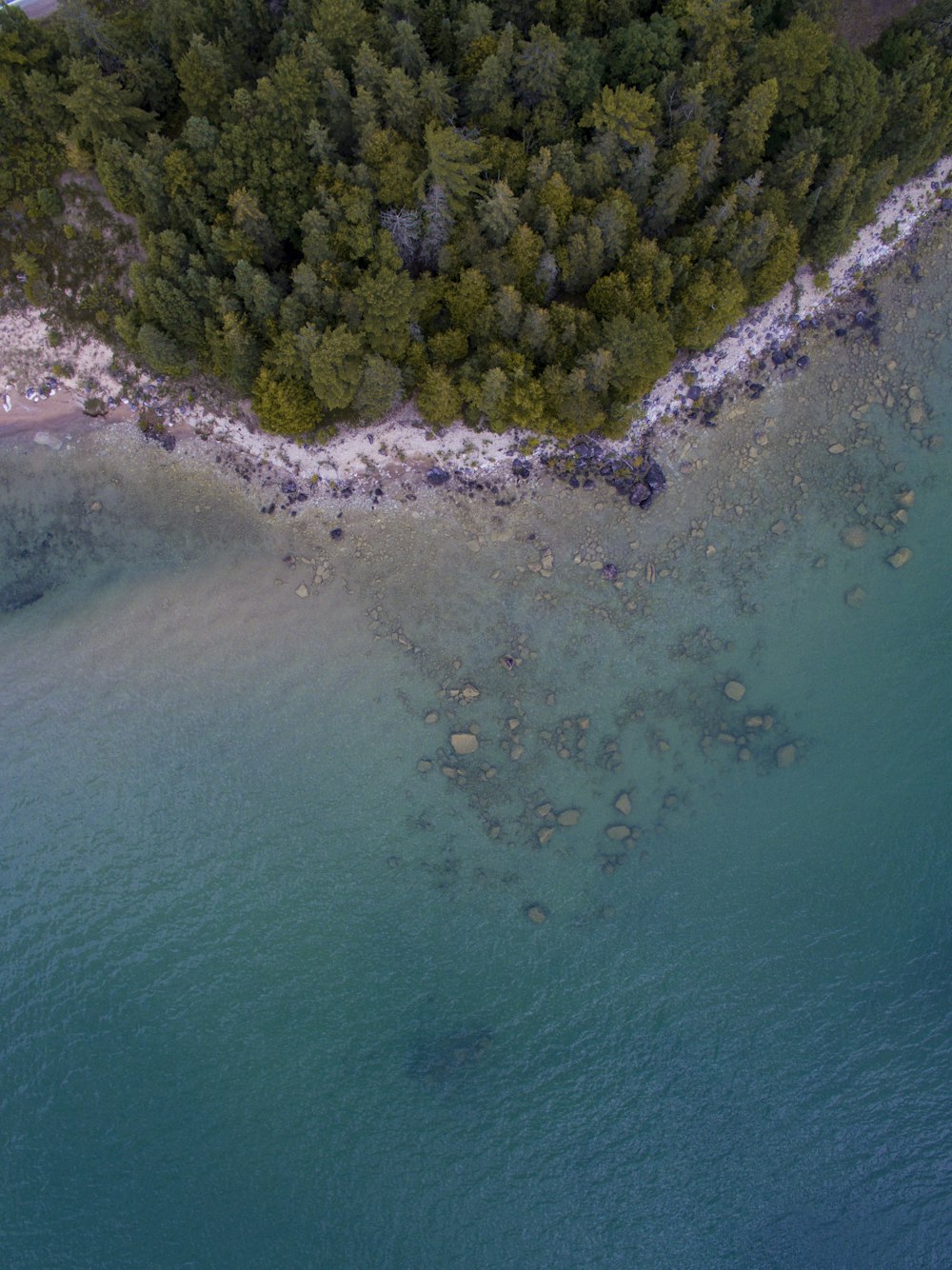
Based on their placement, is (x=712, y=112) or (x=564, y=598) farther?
(x=564, y=598)

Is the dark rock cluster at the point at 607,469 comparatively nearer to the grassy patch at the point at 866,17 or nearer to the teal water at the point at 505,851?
the teal water at the point at 505,851

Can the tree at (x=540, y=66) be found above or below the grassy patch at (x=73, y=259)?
below

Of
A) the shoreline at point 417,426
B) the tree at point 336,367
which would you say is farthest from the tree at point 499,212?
the shoreline at point 417,426

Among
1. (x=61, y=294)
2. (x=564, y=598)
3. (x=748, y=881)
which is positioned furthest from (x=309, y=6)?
(x=748, y=881)

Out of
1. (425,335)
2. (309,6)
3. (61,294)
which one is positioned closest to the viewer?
(309,6)

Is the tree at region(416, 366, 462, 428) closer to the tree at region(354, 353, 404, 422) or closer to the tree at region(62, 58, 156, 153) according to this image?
the tree at region(354, 353, 404, 422)

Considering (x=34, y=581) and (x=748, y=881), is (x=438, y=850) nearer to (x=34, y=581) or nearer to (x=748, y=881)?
(x=748, y=881)
